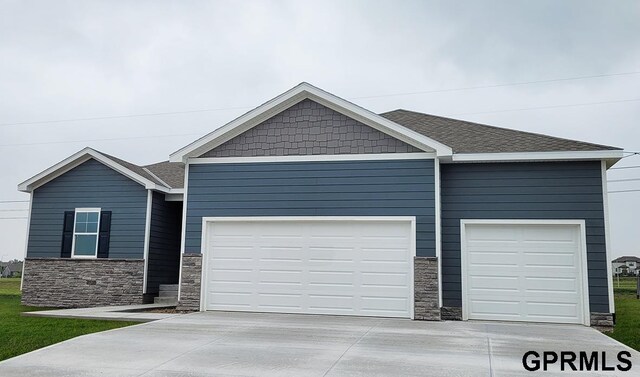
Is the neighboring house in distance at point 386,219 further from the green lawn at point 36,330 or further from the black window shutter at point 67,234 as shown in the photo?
the black window shutter at point 67,234

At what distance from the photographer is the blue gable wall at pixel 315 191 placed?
1178 centimetres

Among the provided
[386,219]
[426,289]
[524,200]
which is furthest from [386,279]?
[524,200]

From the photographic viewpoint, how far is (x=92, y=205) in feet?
51.1

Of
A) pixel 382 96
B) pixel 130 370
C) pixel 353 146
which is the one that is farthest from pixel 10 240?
pixel 130 370

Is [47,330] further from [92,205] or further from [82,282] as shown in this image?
[92,205]

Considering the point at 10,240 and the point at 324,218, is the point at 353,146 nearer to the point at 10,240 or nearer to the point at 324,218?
the point at 324,218

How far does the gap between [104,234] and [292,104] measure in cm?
652

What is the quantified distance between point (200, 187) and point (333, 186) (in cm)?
307

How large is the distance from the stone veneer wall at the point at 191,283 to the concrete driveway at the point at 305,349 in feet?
5.14

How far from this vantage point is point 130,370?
21.1 feet

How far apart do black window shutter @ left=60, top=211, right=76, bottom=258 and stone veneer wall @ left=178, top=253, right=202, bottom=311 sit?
4.68 meters

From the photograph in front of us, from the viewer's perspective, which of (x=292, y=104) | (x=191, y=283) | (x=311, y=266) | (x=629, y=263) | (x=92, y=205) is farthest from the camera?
(x=629, y=263)

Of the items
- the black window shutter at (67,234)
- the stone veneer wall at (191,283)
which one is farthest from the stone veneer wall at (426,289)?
the black window shutter at (67,234)

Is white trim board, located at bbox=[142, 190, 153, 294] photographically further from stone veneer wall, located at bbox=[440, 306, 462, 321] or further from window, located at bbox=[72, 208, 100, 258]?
stone veneer wall, located at bbox=[440, 306, 462, 321]
